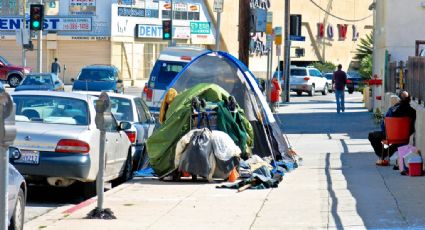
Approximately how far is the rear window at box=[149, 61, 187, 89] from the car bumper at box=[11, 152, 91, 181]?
15.4 metres

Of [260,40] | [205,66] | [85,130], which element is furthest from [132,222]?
[260,40]

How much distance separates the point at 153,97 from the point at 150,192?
1433 cm

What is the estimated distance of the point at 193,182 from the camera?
614 inches

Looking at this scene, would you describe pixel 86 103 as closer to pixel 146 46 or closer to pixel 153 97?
pixel 153 97

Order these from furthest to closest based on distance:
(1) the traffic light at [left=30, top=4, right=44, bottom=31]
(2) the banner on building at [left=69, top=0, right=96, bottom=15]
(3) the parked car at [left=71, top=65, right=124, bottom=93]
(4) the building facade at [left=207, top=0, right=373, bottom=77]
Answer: (4) the building facade at [left=207, top=0, right=373, bottom=77] < (2) the banner on building at [left=69, top=0, right=96, bottom=15] < (3) the parked car at [left=71, top=65, right=124, bottom=93] < (1) the traffic light at [left=30, top=4, right=44, bottom=31]

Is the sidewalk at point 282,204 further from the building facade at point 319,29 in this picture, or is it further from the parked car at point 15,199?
the building facade at point 319,29

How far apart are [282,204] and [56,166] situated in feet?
10.0

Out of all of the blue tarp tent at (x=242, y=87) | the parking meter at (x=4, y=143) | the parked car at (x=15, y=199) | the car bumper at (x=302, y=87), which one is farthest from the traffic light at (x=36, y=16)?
the parking meter at (x=4, y=143)

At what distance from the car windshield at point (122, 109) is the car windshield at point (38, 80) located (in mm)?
18526

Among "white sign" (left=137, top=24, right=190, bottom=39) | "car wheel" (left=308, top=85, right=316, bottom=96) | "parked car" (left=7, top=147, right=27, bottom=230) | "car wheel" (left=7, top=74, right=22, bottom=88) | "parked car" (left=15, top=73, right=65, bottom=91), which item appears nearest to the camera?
"parked car" (left=7, top=147, right=27, bottom=230)

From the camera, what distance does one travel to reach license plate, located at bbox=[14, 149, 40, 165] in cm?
1320

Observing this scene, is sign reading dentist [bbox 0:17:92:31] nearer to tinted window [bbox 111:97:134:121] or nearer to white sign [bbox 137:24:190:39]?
white sign [bbox 137:24:190:39]

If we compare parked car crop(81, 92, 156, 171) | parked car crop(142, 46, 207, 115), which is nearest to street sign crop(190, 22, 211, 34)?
parked car crop(142, 46, 207, 115)

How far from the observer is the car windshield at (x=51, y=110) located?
14.2 metres
